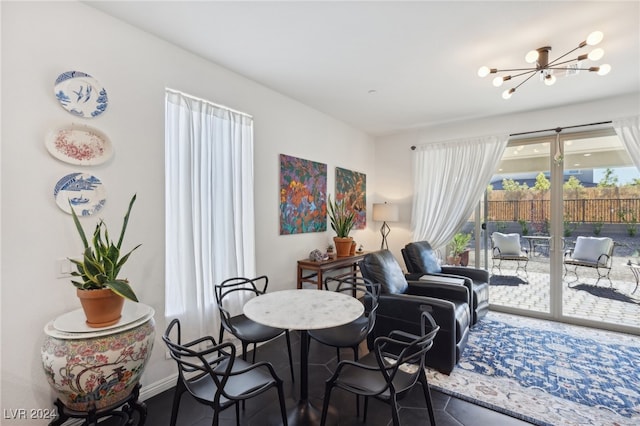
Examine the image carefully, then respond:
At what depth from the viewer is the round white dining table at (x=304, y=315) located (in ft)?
5.79

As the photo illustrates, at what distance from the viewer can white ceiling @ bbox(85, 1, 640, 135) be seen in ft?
6.59

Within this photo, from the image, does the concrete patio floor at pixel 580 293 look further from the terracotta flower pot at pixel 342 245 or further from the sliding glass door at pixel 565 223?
the terracotta flower pot at pixel 342 245

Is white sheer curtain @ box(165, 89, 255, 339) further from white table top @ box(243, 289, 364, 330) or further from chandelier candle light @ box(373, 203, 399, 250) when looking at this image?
chandelier candle light @ box(373, 203, 399, 250)

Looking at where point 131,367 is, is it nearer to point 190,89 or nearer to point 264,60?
point 190,89

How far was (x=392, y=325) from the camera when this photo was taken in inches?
109

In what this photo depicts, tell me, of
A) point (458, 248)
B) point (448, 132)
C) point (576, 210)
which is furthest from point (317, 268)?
point (576, 210)

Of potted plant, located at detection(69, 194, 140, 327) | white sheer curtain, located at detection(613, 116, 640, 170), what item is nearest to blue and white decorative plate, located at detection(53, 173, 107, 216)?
potted plant, located at detection(69, 194, 140, 327)

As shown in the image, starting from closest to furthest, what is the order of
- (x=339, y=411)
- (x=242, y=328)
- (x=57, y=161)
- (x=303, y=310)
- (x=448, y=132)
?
(x=57, y=161) < (x=303, y=310) < (x=339, y=411) < (x=242, y=328) < (x=448, y=132)

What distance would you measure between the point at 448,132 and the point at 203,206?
155 inches

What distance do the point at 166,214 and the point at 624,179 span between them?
5191 mm

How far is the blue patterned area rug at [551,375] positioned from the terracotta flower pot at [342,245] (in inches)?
69.0

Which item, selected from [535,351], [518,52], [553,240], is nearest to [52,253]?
[518,52]

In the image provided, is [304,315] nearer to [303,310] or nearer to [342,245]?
[303,310]

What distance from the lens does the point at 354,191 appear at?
4.78m
